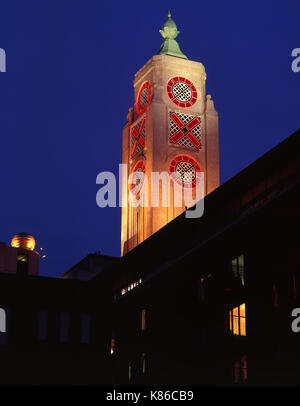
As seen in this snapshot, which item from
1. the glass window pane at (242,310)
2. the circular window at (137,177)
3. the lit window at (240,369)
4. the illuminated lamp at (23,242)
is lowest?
the lit window at (240,369)

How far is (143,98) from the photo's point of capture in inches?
3821

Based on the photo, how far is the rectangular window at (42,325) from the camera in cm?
6836

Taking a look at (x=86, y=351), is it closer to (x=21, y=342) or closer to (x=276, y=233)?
(x=21, y=342)

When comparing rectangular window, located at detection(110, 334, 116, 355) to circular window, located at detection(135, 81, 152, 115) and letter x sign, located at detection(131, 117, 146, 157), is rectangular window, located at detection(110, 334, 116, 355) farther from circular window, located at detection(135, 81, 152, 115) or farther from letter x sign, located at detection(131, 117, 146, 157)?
circular window, located at detection(135, 81, 152, 115)

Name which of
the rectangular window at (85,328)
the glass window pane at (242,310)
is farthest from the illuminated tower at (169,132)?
the glass window pane at (242,310)

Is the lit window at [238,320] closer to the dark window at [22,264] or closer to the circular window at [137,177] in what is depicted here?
the circular window at [137,177]

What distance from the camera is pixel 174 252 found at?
207 ft

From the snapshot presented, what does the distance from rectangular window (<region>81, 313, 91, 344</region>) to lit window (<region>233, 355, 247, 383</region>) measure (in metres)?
22.2

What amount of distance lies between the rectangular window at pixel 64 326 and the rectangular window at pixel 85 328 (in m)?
1.46

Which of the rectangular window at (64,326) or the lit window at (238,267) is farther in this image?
the rectangular window at (64,326)

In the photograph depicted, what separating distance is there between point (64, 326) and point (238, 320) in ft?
72.2

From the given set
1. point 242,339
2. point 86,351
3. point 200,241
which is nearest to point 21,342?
point 86,351

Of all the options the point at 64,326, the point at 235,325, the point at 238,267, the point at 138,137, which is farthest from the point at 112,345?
the point at 138,137

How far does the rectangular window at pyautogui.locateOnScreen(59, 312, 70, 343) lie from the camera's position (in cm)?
6944
